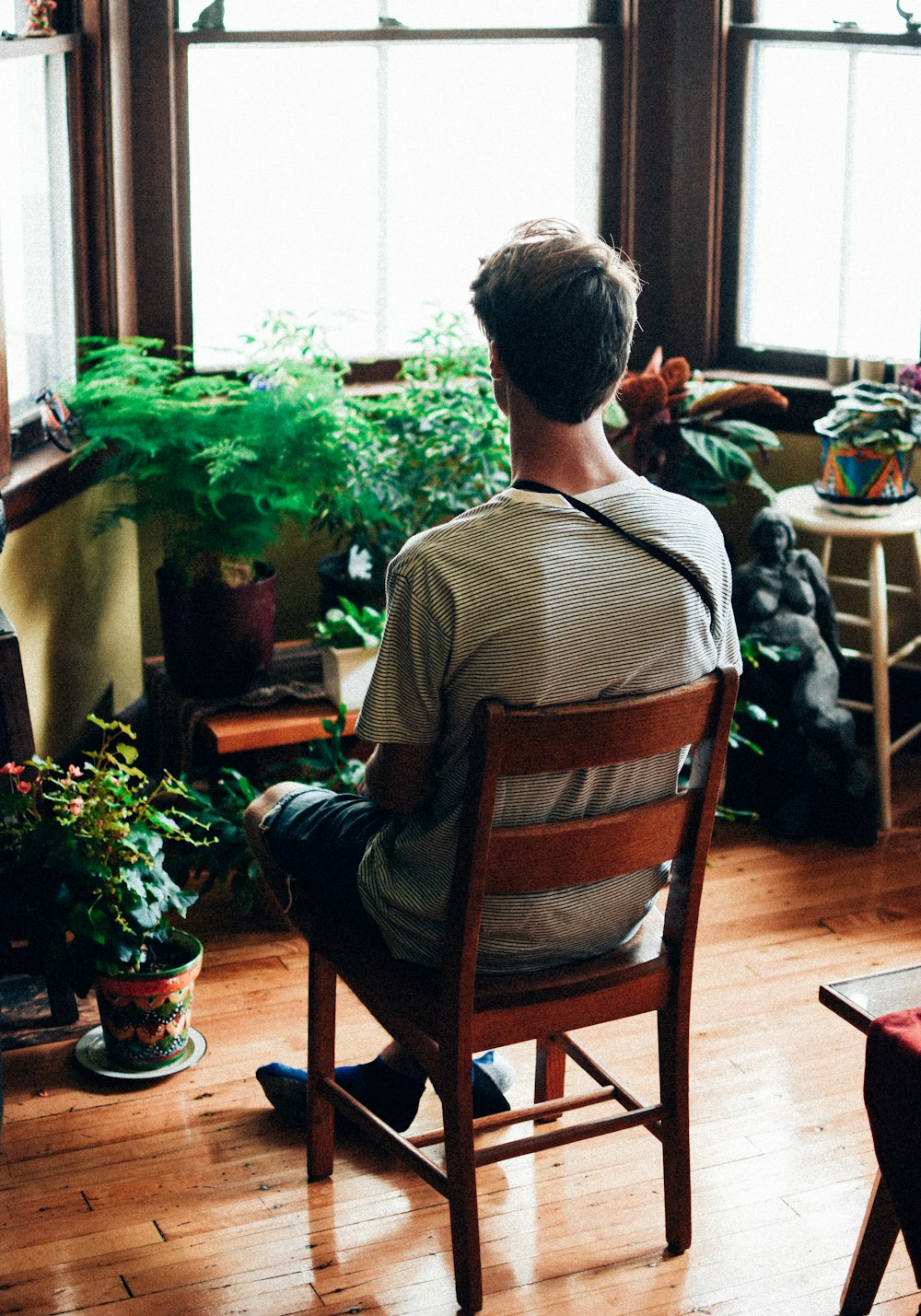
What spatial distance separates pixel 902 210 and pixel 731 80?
0.54 meters

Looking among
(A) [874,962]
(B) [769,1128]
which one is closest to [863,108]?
(A) [874,962]

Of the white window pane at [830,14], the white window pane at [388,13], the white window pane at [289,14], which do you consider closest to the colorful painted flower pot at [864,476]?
the white window pane at [830,14]

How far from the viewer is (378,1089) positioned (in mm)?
2305

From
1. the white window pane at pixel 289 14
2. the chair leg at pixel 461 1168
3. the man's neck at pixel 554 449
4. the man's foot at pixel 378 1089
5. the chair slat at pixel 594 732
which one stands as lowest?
the man's foot at pixel 378 1089

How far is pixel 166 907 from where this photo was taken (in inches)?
96.5

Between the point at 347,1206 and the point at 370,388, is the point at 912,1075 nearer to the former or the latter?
the point at 347,1206

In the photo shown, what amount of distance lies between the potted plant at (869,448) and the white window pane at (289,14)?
140 centimetres

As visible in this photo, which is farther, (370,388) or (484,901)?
(370,388)

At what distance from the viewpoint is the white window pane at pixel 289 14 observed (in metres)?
3.38

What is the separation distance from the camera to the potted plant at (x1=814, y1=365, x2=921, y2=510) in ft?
11.1

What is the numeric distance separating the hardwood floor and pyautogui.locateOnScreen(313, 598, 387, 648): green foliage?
685 millimetres

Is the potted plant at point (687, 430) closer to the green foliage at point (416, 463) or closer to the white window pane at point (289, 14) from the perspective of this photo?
the green foliage at point (416, 463)

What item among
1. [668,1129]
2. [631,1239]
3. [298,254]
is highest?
[298,254]

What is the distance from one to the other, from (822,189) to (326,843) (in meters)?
2.49
